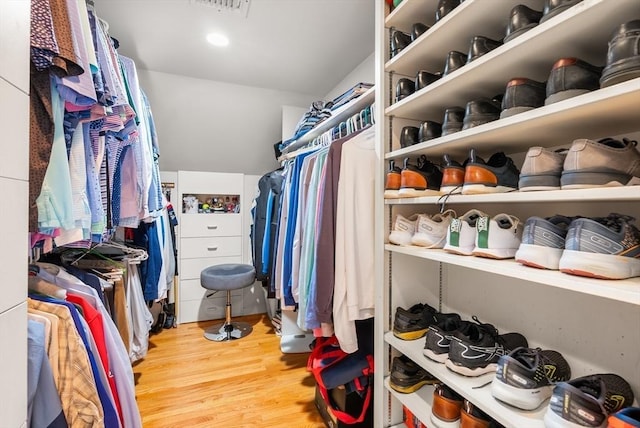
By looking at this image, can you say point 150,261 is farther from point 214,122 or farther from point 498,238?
point 498,238

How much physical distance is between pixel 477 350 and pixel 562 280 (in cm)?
38

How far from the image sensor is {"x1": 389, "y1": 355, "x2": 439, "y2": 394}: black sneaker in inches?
40.9

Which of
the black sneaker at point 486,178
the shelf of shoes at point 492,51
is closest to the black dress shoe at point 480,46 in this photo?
the shelf of shoes at point 492,51

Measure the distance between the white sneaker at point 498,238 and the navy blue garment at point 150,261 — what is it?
2.08 m

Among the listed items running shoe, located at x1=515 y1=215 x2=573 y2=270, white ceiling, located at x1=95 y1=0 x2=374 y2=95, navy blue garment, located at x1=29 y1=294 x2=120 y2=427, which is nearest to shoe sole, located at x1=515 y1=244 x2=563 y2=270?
running shoe, located at x1=515 y1=215 x2=573 y2=270

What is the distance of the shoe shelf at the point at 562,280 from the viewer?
19.4 inches

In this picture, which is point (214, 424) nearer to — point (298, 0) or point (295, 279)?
point (295, 279)

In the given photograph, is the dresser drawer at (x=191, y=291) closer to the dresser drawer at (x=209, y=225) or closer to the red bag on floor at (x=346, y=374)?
the dresser drawer at (x=209, y=225)

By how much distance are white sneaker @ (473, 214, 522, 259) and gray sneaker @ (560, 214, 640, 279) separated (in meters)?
0.16

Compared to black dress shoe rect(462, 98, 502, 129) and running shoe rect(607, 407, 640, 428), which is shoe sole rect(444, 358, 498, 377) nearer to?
running shoe rect(607, 407, 640, 428)

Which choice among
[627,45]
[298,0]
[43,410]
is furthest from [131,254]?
[627,45]

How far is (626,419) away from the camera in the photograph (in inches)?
20.2

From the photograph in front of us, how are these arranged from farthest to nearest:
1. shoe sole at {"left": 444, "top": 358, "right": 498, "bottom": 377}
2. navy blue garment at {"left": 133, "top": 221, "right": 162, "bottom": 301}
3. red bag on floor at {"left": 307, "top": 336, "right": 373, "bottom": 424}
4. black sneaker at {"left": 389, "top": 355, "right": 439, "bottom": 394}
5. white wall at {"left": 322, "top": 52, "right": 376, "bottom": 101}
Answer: navy blue garment at {"left": 133, "top": 221, "right": 162, "bottom": 301}, white wall at {"left": 322, "top": 52, "right": 376, "bottom": 101}, red bag on floor at {"left": 307, "top": 336, "right": 373, "bottom": 424}, black sneaker at {"left": 389, "top": 355, "right": 439, "bottom": 394}, shoe sole at {"left": 444, "top": 358, "right": 498, "bottom": 377}

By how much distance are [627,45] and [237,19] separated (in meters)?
1.68
